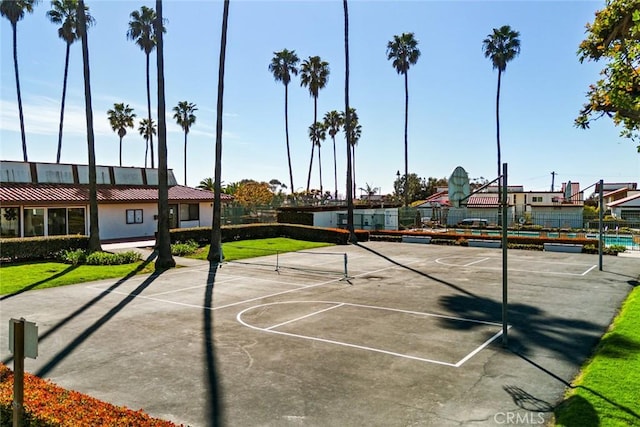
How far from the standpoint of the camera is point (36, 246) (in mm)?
26422

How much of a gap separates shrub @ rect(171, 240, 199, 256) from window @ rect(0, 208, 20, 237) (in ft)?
33.3

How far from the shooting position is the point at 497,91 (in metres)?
58.7

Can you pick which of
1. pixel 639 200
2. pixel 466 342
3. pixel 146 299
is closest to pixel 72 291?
pixel 146 299

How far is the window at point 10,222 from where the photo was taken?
1203 inches

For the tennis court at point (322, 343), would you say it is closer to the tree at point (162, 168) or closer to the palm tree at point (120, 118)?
the tree at point (162, 168)

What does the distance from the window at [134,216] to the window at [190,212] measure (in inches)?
163

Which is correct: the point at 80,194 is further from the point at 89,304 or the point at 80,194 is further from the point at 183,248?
the point at 89,304

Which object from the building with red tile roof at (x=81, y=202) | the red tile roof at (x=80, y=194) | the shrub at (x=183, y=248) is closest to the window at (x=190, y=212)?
the building with red tile roof at (x=81, y=202)

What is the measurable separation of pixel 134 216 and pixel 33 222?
7514 millimetres

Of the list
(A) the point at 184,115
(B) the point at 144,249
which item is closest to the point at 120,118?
(A) the point at 184,115

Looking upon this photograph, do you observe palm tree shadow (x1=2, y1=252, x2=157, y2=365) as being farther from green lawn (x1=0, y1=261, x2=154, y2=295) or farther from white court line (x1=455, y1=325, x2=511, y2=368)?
white court line (x1=455, y1=325, x2=511, y2=368)

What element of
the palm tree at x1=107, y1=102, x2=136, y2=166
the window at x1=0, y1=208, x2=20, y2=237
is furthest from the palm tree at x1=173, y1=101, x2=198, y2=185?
the window at x1=0, y1=208, x2=20, y2=237

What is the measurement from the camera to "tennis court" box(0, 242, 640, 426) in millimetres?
8172

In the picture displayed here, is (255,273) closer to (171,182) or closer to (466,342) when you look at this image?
(466,342)
